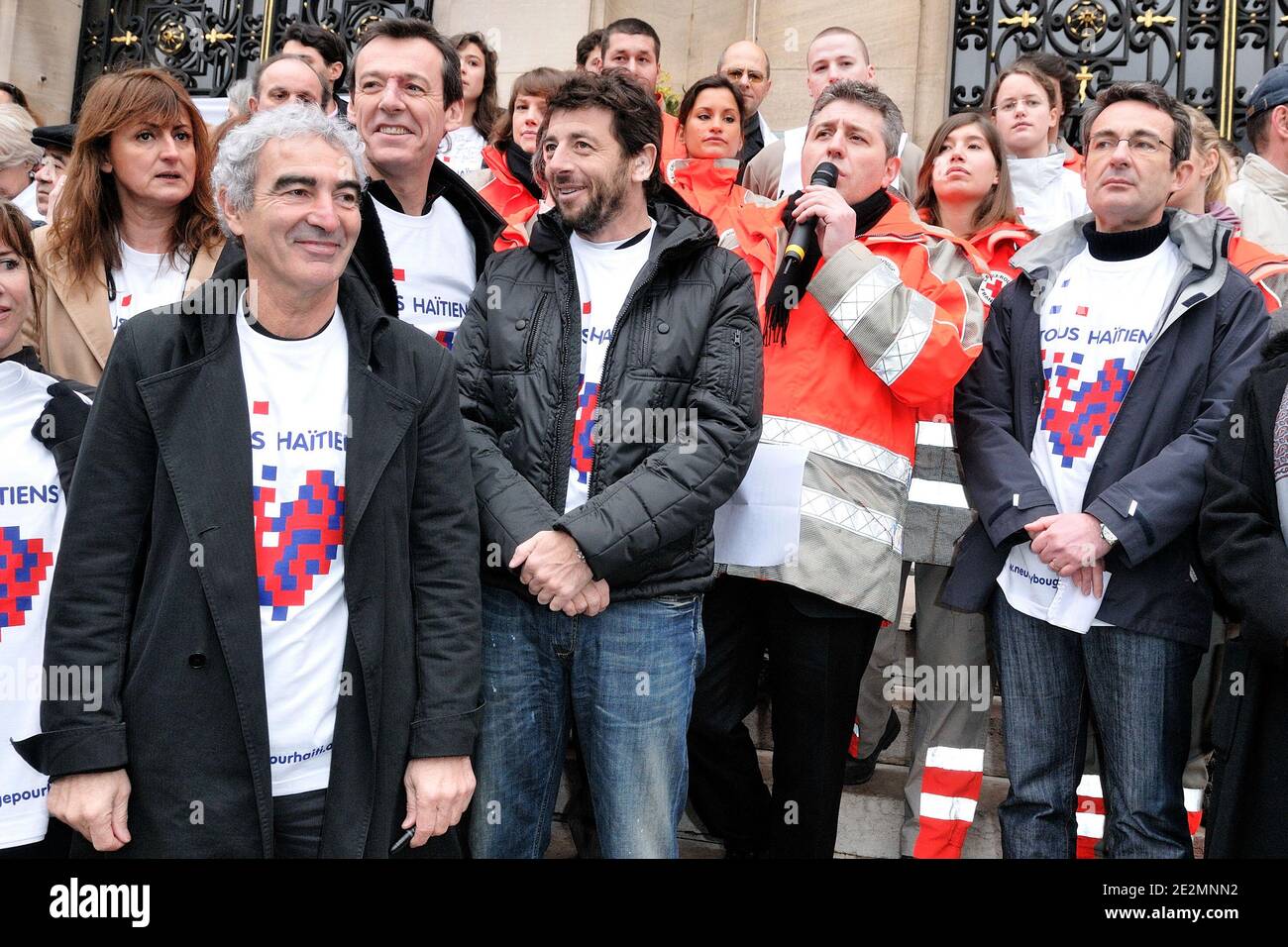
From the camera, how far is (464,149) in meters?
5.79

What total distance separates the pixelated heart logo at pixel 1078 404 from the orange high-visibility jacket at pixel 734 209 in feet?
2.96

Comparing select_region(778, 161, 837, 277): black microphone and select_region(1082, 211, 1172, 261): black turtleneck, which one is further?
select_region(1082, 211, 1172, 261): black turtleneck

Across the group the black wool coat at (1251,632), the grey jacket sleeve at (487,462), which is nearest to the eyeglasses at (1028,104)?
the black wool coat at (1251,632)

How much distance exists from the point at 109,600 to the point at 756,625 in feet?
6.02

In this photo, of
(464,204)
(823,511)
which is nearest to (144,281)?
(464,204)

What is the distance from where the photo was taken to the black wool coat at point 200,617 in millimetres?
2348

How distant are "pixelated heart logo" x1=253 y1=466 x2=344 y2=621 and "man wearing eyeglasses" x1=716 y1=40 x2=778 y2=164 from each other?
12.4ft

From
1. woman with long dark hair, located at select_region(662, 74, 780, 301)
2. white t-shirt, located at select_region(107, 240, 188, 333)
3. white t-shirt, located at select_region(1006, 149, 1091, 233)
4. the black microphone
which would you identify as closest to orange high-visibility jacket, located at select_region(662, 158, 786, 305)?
woman with long dark hair, located at select_region(662, 74, 780, 301)

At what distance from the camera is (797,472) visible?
3332mm

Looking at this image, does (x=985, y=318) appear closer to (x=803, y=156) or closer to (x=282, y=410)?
(x=803, y=156)

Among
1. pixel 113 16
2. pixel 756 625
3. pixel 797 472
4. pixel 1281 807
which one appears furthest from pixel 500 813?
pixel 113 16

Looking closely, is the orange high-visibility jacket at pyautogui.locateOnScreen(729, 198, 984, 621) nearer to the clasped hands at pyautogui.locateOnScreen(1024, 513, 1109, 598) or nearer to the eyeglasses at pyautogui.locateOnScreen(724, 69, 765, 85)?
the clasped hands at pyautogui.locateOnScreen(1024, 513, 1109, 598)

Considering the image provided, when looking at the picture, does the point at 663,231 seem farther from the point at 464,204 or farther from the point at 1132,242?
the point at 1132,242

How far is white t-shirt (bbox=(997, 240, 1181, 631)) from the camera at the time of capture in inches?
131
